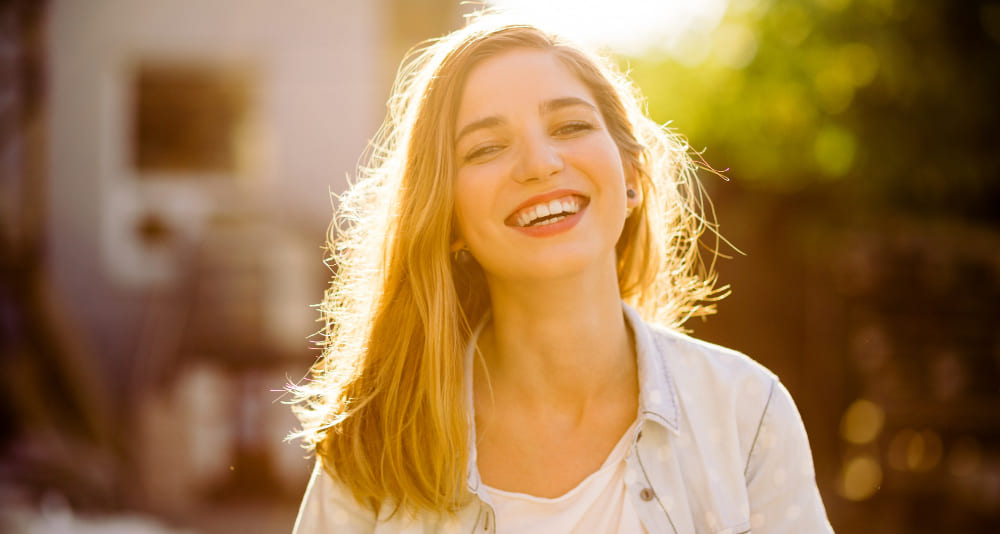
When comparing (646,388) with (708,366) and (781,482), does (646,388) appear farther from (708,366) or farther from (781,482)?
(781,482)

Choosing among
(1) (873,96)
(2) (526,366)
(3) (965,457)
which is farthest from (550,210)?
(3) (965,457)

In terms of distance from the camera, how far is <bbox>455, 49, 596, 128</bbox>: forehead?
2.04m

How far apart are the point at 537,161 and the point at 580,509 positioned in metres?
0.74

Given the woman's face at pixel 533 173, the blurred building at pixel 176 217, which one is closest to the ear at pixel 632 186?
the woman's face at pixel 533 173

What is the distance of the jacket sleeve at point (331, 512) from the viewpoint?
2006mm

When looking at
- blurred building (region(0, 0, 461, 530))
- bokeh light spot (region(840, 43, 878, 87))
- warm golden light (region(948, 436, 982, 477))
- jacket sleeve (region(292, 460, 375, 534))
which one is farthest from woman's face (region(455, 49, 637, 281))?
warm golden light (region(948, 436, 982, 477))

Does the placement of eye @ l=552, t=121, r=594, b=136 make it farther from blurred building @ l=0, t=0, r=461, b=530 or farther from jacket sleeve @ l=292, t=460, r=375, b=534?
blurred building @ l=0, t=0, r=461, b=530

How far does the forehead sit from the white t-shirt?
0.81 m

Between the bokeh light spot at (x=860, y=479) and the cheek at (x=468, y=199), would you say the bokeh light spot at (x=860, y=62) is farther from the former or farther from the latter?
the cheek at (x=468, y=199)

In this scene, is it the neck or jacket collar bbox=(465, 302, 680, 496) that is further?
the neck

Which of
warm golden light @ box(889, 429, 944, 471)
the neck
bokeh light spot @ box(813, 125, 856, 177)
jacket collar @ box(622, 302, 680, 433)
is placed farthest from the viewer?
bokeh light spot @ box(813, 125, 856, 177)

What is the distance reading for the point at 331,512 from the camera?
201 cm

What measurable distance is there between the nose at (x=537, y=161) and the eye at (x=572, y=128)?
0.07m

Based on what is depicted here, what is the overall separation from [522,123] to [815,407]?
4925 mm
